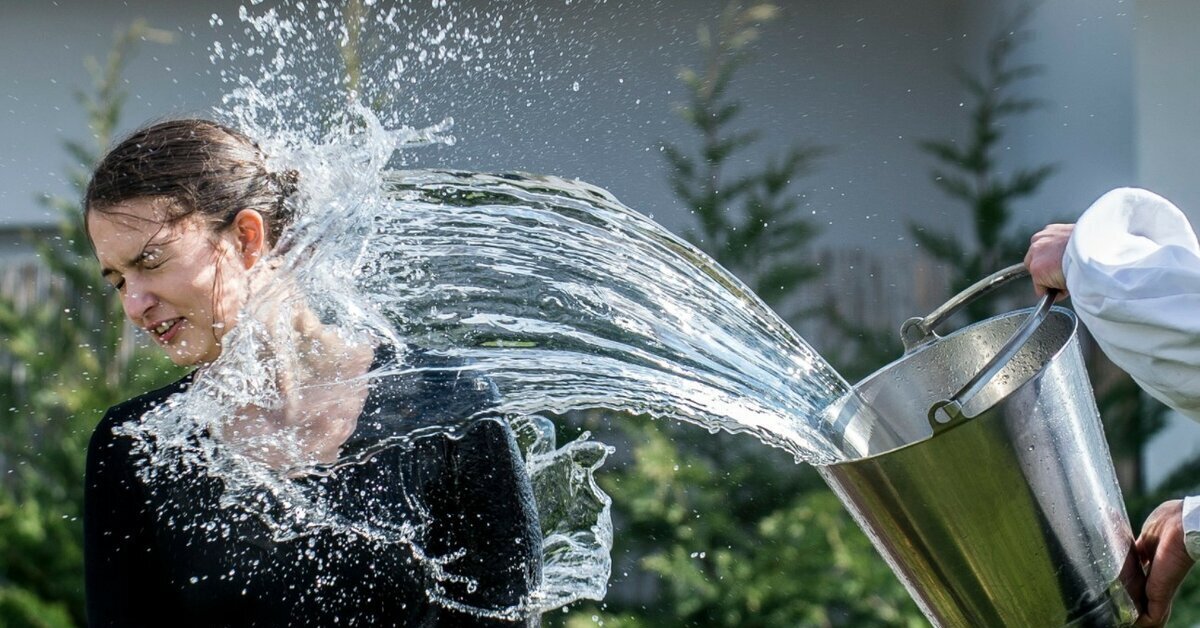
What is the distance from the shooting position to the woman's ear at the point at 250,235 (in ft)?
6.52

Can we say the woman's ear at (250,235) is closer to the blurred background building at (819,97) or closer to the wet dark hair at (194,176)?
the wet dark hair at (194,176)

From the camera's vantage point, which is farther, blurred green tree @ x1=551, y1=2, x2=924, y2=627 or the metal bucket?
blurred green tree @ x1=551, y1=2, x2=924, y2=627

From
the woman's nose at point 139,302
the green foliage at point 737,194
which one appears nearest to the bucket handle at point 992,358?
the woman's nose at point 139,302

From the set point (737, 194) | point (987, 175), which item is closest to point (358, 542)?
point (737, 194)

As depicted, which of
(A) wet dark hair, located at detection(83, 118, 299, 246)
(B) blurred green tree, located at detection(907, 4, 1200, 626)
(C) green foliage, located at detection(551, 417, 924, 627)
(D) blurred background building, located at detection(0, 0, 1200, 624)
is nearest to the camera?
(A) wet dark hair, located at detection(83, 118, 299, 246)

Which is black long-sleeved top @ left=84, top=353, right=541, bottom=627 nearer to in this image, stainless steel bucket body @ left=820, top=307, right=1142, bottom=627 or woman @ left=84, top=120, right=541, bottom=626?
woman @ left=84, top=120, right=541, bottom=626

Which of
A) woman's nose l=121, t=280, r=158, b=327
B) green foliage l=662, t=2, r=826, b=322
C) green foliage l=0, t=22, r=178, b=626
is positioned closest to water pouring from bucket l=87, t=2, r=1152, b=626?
→ woman's nose l=121, t=280, r=158, b=327

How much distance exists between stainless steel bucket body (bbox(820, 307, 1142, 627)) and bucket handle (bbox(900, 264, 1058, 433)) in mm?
16

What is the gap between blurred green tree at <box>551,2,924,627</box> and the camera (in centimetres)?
435

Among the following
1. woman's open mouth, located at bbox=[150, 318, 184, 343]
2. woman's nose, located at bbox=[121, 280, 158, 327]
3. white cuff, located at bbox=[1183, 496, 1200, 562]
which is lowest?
white cuff, located at bbox=[1183, 496, 1200, 562]

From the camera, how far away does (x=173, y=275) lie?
1.92 meters

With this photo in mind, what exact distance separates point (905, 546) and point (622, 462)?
2980 millimetres

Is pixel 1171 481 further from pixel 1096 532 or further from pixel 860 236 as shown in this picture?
pixel 1096 532

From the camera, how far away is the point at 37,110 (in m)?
5.43
